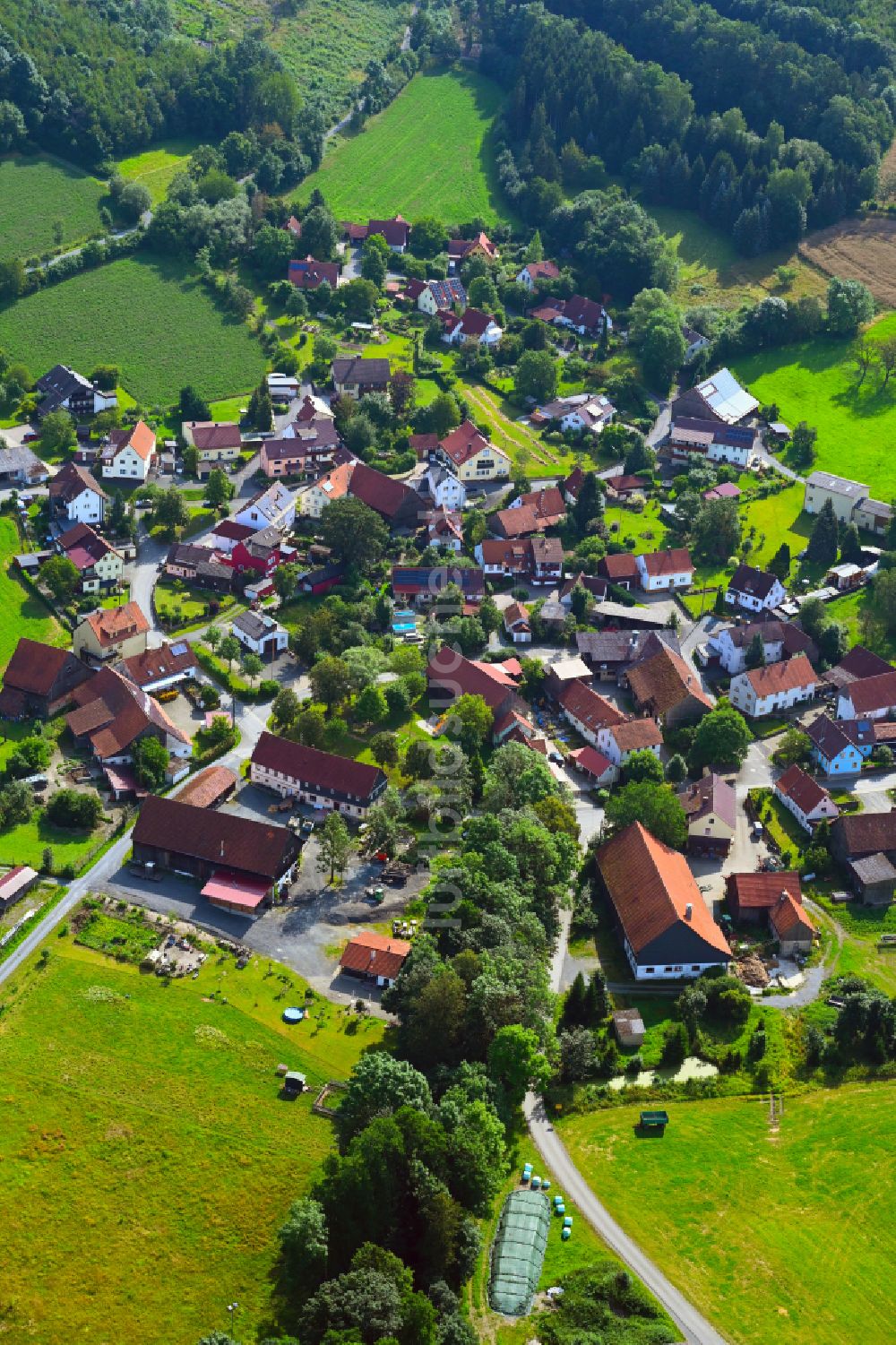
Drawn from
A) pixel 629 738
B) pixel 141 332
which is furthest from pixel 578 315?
pixel 629 738

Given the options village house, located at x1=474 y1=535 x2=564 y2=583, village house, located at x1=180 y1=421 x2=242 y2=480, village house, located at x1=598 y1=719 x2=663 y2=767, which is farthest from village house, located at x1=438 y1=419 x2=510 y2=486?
village house, located at x1=598 y1=719 x2=663 y2=767

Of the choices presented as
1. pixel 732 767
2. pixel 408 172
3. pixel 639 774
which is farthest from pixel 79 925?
pixel 408 172

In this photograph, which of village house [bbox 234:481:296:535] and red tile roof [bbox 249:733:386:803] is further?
village house [bbox 234:481:296:535]

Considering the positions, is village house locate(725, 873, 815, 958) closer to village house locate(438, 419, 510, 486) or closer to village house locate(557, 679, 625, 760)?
village house locate(557, 679, 625, 760)

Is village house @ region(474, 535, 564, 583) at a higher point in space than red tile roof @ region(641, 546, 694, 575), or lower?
lower

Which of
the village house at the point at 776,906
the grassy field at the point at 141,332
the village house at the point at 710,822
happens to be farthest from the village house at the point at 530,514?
the village house at the point at 776,906
